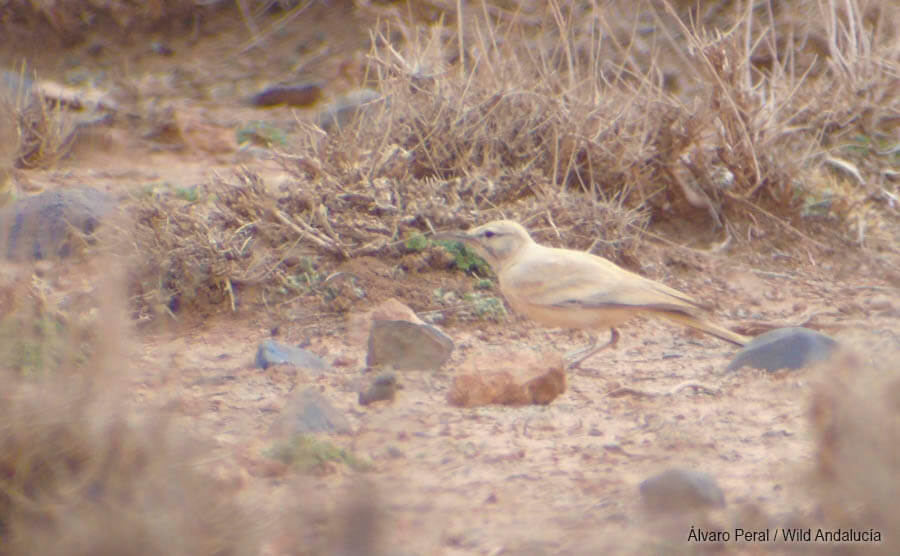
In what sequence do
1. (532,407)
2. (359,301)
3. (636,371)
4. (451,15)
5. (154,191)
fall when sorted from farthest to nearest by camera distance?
(451,15) → (154,191) → (359,301) → (636,371) → (532,407)

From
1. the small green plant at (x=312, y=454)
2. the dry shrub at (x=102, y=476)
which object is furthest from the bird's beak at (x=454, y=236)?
the dry shrub at (x=102, y=476)

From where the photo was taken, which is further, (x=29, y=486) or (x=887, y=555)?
(x=29, y=486)

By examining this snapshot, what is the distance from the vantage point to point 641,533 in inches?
115

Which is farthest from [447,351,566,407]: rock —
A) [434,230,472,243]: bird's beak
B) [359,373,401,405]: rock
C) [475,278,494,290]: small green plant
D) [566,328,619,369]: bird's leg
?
[475,278,494,290]: small green plant

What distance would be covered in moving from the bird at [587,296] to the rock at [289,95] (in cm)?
693

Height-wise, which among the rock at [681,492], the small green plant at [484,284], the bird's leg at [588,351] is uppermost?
the rock at [681,492]

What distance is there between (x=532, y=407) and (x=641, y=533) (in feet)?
5.77

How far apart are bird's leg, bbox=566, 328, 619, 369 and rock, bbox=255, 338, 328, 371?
131cm

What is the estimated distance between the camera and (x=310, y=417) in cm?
414

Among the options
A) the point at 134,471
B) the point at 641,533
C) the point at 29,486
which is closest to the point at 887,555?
the point at 641,533

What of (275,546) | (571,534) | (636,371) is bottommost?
(636,371)

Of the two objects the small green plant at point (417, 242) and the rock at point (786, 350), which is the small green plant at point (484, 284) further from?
the rock at point (786, 350)

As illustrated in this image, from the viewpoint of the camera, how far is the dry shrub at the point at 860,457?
242 centimetres

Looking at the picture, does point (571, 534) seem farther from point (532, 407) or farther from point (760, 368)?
point (760, 368)
